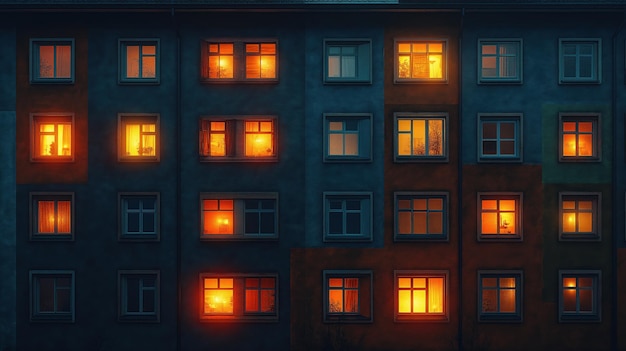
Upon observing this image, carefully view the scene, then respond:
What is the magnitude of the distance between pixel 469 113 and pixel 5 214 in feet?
60.0

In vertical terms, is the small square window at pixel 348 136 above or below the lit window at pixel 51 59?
below

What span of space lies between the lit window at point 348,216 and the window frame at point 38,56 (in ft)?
36.7

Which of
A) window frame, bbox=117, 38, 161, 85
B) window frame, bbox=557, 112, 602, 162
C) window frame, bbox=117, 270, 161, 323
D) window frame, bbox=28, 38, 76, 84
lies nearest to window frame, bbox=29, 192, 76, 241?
window frame, bbox=117, 270, 161, 323

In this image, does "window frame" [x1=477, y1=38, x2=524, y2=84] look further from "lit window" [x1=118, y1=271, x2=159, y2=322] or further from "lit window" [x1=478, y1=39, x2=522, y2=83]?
"lit window" [x1=118, y1=271, x2=159, y2=322]

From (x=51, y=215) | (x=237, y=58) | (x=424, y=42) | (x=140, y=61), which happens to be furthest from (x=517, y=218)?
(x=51, y=215)

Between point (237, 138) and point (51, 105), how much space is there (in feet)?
24.0

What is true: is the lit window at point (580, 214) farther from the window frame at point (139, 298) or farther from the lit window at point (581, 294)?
the window frame at point (139, 298)

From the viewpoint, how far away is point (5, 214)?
1920cm

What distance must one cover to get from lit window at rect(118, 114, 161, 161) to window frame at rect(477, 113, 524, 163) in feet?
40.9

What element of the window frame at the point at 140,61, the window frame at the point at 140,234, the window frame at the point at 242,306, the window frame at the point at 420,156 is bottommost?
the window frame at the point at 242,306

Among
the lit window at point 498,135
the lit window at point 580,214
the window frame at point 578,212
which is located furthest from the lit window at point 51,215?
the lit window at point 580,214

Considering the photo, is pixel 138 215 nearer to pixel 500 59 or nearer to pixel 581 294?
pixel 500 59

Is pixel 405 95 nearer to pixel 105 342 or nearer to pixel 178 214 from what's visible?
pixel 178 214

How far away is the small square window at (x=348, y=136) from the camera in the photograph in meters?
19.3
